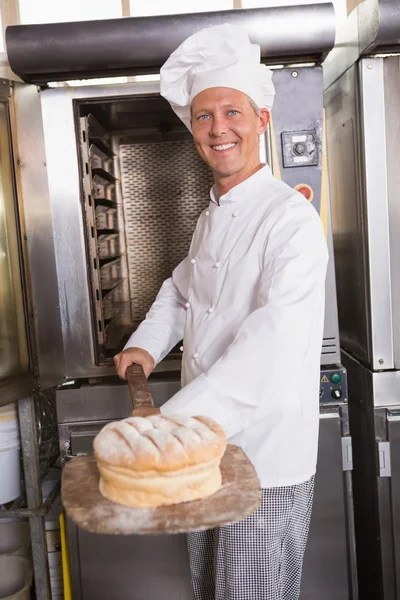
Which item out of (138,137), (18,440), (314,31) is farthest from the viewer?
(138,137)

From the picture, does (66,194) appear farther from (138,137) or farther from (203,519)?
(203,519)

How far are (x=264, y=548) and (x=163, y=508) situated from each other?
0.58 meters

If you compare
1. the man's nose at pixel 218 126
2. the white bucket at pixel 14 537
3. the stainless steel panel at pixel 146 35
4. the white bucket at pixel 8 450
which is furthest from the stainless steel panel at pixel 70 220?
the white bucket at pixel 14 537

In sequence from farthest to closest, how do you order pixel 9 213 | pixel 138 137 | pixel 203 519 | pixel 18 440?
pixel 138 137
pixel 18 440
pixel 9 213
pixel 203 519

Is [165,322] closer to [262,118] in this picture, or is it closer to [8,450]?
[262,118]

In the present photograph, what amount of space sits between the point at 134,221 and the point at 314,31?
3.26ft

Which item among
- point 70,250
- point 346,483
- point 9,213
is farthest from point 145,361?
point 346,483

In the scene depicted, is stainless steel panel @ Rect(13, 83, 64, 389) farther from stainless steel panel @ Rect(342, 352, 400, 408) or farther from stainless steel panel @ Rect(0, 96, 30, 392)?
stainless steel panel @ Rect(342, 352, 400, 408)

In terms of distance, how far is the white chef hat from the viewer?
1.45 m

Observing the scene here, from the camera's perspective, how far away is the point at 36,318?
6.57 ft

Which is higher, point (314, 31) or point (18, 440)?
point (314, 31)

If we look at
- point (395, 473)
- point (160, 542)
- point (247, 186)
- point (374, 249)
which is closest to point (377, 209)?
point (374, 249)

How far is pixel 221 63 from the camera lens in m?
1.45

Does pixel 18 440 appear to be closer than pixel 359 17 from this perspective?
No
